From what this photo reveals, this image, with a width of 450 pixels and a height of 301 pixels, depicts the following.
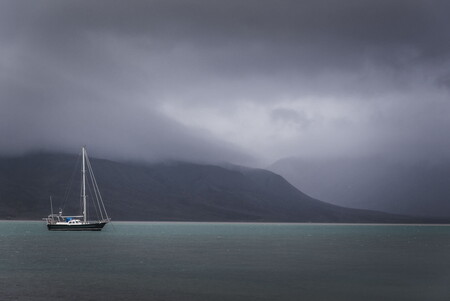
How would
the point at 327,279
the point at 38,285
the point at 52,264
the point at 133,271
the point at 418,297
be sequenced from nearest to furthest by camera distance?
the point at 418,297, the point at 38,285, the point at 327,279, the point at 133,271, the point at 52,264

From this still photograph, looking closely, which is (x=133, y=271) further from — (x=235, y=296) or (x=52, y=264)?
(x=235, y=296)

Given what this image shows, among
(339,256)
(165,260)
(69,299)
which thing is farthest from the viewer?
(339,256)

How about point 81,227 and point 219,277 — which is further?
point 81,227

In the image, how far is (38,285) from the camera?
5112cm

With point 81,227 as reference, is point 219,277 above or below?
below

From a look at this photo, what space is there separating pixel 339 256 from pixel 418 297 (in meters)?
38.3

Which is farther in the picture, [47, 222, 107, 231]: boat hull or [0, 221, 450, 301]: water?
[47, 222, 107, 231]: boat hull

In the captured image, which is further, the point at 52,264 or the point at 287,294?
the point at 52,264

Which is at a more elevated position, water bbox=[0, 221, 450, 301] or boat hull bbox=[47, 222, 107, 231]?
boat hull bbox=[47, 222, 107, 231]

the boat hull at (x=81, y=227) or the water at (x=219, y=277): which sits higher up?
the boat hull at (x=81, y=227)

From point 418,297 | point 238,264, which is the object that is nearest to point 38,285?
point 238,264

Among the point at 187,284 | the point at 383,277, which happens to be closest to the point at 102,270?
the point at 187,284

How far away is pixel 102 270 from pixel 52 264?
9902 millimetres

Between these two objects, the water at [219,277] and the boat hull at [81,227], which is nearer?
the water at [219,277]
